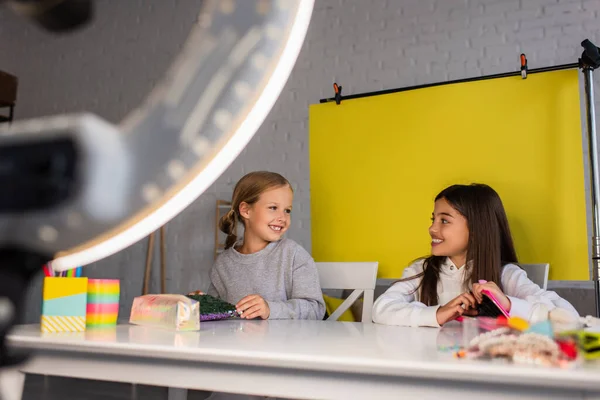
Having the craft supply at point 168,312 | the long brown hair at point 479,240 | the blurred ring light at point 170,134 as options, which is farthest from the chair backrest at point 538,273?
the blurred ring light at point 170,134

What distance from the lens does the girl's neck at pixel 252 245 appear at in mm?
1839

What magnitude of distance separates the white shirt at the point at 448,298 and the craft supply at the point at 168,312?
57 cm

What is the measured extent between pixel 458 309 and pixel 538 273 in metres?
0.57

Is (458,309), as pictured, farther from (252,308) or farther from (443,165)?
(443,165)

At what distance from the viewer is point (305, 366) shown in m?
0.61

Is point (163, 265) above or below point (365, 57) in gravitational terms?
below

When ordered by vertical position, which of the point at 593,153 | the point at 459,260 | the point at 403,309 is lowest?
the point at 403,309

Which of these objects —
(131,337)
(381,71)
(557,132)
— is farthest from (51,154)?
(381,71)

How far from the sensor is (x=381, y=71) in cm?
260

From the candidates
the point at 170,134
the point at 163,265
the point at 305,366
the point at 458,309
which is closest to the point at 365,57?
the point at 163,265

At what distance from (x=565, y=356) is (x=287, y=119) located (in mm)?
2388

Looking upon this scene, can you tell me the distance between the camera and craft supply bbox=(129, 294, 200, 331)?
0.96 metres

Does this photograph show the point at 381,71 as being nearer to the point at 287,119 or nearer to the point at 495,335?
the point at 287,119

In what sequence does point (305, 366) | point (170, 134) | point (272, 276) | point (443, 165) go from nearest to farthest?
point (170, 134) → point (305, 366) → point (272, 276) → point (443, 165)
